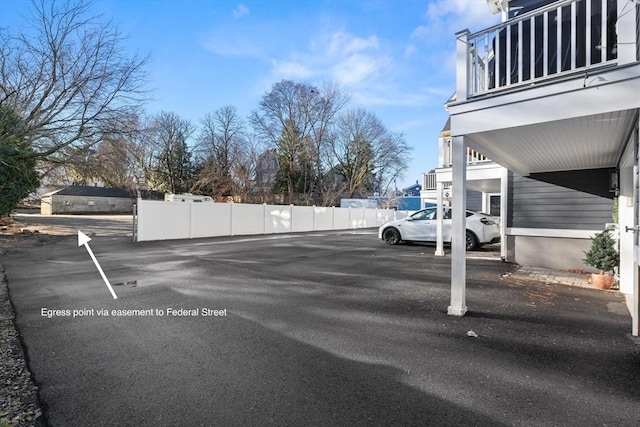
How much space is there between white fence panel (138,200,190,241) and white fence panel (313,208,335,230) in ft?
32.1

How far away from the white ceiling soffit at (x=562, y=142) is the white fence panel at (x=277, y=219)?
13.8 meters

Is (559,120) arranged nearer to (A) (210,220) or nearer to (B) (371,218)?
(A) (210,220)

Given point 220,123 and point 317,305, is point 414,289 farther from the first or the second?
point 220,123

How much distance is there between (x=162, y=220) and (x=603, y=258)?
543 inches

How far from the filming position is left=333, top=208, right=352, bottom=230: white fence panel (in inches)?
982

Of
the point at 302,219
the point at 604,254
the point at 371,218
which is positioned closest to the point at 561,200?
the point at 604,254

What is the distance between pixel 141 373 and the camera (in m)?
2.78

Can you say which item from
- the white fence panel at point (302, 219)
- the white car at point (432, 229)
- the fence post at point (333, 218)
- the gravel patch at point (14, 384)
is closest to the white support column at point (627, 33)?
the gravel patch at point (14, 384)

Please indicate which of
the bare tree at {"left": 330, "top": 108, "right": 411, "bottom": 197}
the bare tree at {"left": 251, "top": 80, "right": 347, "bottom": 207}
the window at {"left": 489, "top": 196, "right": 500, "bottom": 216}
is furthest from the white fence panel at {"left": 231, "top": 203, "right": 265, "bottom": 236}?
the bare tree at {"left": 330, "top": 108, "right": 411, "bottom": 197}

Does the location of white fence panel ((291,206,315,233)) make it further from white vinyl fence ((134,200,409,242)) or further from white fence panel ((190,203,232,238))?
white fence panel ((190,203,232,238))

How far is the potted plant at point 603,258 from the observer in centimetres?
568

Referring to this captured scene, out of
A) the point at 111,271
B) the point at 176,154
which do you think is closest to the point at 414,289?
the point at 111,271

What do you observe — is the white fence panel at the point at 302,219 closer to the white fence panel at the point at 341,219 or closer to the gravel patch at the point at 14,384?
the white fence panel at the point at 341,219

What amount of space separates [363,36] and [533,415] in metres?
13.5
